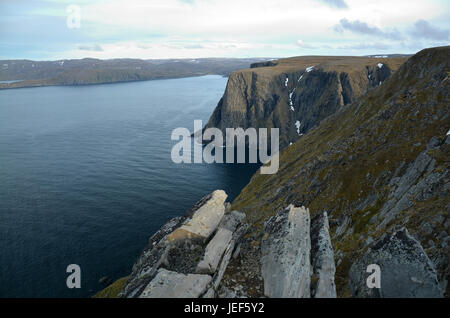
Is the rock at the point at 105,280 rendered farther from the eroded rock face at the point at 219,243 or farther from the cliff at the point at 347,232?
the eroded rock face at the point at 219,243

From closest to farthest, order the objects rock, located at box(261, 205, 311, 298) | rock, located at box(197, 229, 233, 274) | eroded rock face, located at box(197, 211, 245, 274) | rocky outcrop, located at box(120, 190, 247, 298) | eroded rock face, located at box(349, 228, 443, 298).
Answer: eroded rock face, located at box(349, 228, 443, 298) < rock, located at box(261, 205, 311, 298) < rocky outcrop, located at box(120, 190, 247, 298) < rock, located at box(197, 229, 233, 274) < eroded rock face, located at box(197, 211, 245, 274)

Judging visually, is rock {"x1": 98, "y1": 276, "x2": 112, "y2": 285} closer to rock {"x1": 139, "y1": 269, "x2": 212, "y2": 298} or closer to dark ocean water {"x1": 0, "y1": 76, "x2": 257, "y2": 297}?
dark ocean water {"x1": 0, "y1": 76, "x2": 257, "y2": 297}

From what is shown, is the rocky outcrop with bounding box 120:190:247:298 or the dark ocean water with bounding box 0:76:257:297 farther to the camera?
the dark ocean water with bounding box 0:76:257:297

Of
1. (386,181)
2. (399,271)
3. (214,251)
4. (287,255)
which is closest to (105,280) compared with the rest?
(214,251)

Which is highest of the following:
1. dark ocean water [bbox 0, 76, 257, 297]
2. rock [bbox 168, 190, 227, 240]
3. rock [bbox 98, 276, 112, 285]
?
rock [bbox 168, 190, 227, 240]

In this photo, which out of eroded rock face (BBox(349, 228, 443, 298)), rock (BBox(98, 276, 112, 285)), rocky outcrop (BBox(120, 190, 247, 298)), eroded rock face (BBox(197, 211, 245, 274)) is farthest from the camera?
→ rock (BBox(98, 276, 112, 285))

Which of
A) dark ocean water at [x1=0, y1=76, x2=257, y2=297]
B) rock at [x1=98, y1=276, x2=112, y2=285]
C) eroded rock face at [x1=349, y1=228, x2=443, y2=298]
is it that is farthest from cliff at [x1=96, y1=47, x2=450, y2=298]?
dark ocean water at [x1=0, y1=76, x2=257, y2=297]
